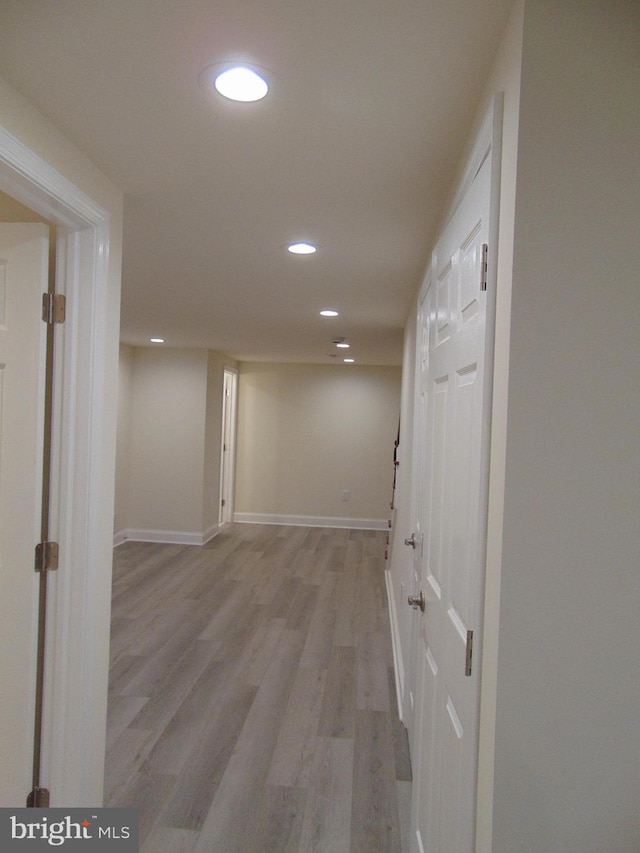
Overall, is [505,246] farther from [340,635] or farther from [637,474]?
[340,635]

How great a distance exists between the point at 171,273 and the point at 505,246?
240cm

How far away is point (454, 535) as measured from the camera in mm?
1393

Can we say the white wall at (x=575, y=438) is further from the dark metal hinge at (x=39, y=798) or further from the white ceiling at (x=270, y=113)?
the dark metal hinge at (x=39, y=798)

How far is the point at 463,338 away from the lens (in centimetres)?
136

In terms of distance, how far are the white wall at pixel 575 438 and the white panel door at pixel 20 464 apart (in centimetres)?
144

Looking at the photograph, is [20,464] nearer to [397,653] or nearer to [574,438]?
[574,438]

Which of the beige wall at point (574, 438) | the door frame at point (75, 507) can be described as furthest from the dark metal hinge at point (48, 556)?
the beige wall at point (574, 438)

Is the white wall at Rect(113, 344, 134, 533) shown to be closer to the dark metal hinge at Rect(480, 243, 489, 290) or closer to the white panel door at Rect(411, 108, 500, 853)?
the white panel door at Rect(411, 108, 500, 853)

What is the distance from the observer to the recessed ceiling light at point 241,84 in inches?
49.6

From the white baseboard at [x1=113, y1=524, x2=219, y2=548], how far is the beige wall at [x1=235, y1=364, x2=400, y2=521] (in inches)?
63.7

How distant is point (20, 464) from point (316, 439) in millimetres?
6593

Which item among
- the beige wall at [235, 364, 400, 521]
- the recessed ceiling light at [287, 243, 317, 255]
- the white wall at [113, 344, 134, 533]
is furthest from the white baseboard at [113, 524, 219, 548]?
the recessed ceiling light at [287, 243, 317, 255]

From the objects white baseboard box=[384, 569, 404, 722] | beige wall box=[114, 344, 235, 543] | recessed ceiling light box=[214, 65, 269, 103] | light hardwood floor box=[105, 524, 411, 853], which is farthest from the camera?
beige wall box=[114, 344, 235, 543]

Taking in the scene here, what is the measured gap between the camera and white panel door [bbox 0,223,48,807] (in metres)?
1.76
